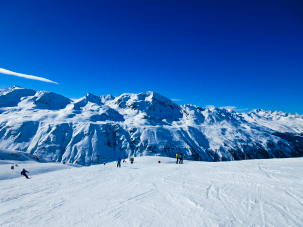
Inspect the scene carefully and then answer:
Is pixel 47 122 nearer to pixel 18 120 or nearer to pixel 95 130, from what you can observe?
pixel 18 120

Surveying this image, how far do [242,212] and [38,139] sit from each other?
151577mm

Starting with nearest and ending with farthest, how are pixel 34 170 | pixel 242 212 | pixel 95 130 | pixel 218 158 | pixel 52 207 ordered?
pixel 242 212 → pixel 52 207 → pixel 34 170 → pixel 95 130 → pixel 218 158

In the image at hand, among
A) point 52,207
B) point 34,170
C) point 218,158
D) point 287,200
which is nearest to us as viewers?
point 287,200

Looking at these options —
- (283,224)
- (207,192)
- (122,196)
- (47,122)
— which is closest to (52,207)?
(122,196)

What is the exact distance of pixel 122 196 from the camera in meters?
9.27

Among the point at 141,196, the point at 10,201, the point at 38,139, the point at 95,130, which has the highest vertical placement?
the point at 95,130

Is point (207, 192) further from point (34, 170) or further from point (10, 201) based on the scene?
point (34, 170)

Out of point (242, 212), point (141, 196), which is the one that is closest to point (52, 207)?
point (141, 196)

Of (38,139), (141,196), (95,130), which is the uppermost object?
(95,130)

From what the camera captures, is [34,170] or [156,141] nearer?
[34,170]

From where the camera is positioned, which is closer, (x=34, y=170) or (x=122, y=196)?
(x=122, y=196)

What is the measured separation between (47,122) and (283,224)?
171112mm

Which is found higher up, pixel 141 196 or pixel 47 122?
pixel 47 122

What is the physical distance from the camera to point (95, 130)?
5463 inches
